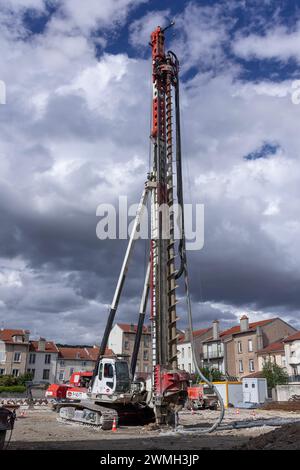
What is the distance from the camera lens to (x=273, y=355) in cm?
5484

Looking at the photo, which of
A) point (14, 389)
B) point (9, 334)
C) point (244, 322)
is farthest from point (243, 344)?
point (9, 334)

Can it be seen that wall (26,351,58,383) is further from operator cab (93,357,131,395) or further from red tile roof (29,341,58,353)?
operator cab (93,357,131,395)

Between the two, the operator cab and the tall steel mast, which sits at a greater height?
the tall steel mast

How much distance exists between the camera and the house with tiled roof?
196 ft

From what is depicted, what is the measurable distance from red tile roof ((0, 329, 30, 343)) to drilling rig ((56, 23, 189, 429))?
5199 centimetres

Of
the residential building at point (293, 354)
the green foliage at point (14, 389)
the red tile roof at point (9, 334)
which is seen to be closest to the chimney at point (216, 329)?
the residential building at point (293, 354)

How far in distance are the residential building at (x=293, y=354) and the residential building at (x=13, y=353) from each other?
38.9m

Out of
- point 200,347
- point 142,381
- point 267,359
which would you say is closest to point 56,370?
point 200,347

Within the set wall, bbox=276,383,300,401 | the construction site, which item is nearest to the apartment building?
wall, bbox=276,383,300,401

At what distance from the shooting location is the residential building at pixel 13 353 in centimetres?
6781

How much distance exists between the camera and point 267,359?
182ft

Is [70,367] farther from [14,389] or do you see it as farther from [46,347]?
[14,389]

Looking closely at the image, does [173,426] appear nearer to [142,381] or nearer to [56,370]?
[142,381]
